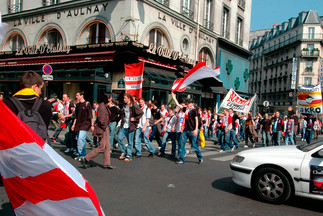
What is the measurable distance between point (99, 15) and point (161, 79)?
5378 millimetres

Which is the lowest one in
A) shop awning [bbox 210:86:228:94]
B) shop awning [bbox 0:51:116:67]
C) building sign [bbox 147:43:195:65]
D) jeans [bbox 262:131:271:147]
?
jeans [bbox 262:131:271:147]

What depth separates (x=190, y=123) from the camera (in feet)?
26.4

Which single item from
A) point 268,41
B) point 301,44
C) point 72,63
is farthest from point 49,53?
point 268,41

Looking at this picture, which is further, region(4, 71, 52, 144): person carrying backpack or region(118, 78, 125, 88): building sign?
region(118, 78, 125, 88): building sign

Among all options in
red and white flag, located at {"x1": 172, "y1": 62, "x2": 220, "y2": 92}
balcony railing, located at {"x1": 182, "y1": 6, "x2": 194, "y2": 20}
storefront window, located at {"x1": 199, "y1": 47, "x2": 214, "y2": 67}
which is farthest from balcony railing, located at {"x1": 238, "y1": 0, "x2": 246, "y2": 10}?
red and white flag, located at {"x1": 172, "y1": 62, "x2": 220, "y2": 92}

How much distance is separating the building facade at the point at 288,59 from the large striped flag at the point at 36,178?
1946 inches

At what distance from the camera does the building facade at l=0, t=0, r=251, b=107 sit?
16656 millimetres

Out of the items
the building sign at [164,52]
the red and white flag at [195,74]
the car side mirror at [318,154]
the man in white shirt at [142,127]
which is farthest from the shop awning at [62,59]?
the car side mirror at [318,154]

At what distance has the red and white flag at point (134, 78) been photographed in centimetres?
945

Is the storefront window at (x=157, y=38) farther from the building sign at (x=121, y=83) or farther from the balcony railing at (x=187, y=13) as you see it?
the building sign at (x=121, y=83)

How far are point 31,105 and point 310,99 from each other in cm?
1531

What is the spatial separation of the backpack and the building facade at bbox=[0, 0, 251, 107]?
30.1 ft

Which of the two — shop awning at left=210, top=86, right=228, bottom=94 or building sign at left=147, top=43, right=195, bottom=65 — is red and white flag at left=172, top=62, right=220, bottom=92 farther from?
shop awning at left=210, top=86, right=228, bottom=94

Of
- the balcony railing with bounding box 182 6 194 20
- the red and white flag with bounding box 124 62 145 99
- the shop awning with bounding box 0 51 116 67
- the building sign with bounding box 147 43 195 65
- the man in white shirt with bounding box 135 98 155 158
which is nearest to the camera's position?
the man in white shirt with bounding box 135 98 155 158
